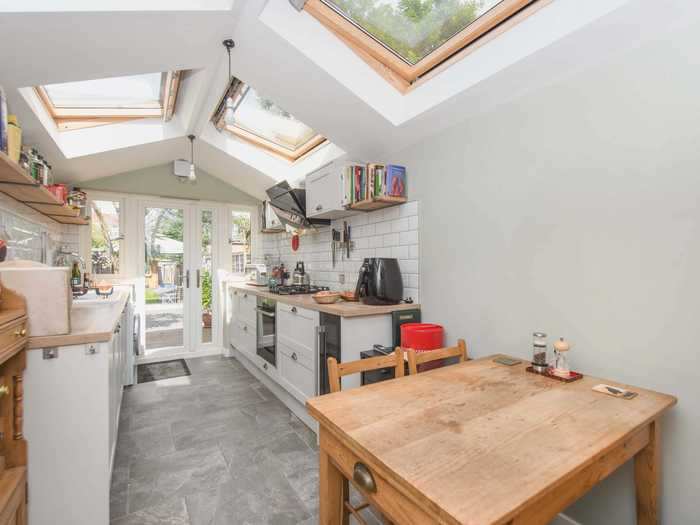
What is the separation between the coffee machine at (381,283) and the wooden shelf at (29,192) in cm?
206

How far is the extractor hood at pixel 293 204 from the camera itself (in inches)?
133

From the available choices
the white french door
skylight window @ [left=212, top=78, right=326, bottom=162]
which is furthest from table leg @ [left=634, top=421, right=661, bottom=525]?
the white french door

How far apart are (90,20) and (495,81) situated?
203 cm

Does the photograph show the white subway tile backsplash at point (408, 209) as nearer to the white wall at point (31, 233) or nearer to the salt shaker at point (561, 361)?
the salt shaker at point (561, 361)

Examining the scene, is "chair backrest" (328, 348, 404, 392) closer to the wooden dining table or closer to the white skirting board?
the wooden dining table

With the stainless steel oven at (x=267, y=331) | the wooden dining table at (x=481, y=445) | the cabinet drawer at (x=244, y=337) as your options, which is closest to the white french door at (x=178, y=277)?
the cabinet drawer at (x=244, y=337)

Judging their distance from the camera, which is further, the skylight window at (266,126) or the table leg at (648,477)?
the skylight window at (266,126)

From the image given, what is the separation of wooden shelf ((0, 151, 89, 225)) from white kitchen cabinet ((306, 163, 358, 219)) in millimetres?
1903

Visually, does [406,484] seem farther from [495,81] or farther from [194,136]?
[194,136]

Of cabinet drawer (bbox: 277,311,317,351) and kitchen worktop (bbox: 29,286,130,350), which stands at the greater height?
kitchen worktop (bbox: 29,286,130,350)

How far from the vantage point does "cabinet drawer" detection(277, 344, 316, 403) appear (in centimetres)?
254

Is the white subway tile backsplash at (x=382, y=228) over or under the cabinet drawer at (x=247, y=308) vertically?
over

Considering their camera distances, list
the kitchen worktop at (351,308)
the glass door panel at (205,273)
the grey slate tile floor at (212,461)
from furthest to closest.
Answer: the glass door panel at (205,273) < the kitchen worktop at (351,308) < the grey slate tile floor at (212,461)

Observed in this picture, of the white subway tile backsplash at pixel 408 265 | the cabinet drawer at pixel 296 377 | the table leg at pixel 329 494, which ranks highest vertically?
the white subway tile backsplash at pixel 408 265
